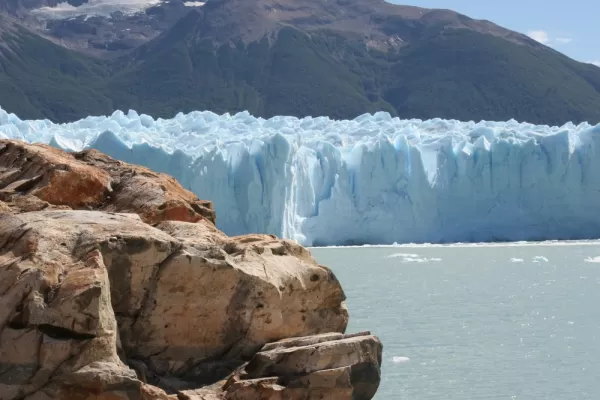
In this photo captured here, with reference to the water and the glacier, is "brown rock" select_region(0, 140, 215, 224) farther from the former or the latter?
the glacier

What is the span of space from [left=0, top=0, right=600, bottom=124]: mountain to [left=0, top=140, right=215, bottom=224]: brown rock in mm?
64256

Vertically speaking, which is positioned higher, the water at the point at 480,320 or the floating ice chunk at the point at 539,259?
the floating ice chunk at the point at 539,259

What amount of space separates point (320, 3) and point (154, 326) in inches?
3679

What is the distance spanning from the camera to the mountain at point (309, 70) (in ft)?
244

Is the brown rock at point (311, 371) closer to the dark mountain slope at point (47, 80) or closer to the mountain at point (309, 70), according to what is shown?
the dark mountain slope at point (47, 80)

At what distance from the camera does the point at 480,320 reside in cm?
1394

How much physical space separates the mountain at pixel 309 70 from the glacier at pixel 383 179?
44393mm

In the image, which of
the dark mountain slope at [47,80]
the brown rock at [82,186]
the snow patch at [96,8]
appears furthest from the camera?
the snow patch at [96,8]

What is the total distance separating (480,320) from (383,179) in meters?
13.1

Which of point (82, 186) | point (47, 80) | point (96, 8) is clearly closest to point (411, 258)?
point (82, 186)

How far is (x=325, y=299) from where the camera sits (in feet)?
19.5

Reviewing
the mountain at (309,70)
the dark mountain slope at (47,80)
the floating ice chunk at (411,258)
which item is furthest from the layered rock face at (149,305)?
the mountain at (309,70)

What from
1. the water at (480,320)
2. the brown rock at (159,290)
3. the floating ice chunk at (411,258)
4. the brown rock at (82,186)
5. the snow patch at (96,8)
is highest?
the snow patch at (96,8)

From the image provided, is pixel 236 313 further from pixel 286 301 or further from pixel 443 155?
pixel 443 155
